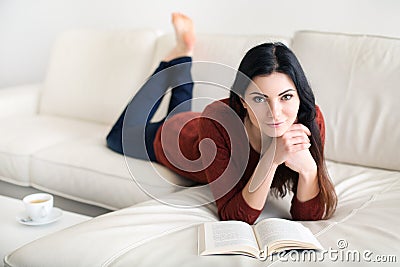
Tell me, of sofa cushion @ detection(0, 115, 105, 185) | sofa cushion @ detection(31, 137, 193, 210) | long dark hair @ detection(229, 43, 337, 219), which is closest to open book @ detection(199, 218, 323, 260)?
long dark hair @ detection(229, 43, 337, 219)

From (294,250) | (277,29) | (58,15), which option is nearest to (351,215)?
(294,250)

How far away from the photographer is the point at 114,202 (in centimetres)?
203

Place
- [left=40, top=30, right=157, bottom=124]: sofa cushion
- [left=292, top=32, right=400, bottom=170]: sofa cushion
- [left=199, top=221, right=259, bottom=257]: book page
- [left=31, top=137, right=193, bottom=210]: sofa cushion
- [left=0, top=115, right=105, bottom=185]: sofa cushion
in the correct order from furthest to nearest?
[left=40, top=30, right=157, bottom=124]: sofa cushion, [left=0, top=115, right=105, bottom=185]: sofa cushion, [left=292, top=32, right=400, bottom=170]: sofa cushion, [left=31, top=137, right=193, bottom=210]: sofa cushion, [left=199, top=221, right=259, bottom=257]: book page

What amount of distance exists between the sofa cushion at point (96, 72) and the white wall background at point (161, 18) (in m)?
0.32

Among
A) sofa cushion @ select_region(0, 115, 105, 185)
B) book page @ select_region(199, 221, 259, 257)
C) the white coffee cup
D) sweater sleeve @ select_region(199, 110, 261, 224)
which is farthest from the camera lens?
sofa cushion @ select_region(0, 115, 105, 185)

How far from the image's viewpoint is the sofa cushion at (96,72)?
272cm

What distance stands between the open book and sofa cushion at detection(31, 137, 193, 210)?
425 millimetres

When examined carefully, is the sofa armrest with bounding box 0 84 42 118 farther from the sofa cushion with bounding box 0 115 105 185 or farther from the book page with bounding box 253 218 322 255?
the book page with bounding box 253 218 322 255

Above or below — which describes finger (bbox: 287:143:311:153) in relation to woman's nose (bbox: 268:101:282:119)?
below

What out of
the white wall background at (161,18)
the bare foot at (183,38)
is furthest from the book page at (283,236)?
the white wall background at (161,18)

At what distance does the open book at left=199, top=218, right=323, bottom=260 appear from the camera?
4.19 feet

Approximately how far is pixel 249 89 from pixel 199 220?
1.23 feet

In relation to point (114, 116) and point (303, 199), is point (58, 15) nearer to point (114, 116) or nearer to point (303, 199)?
point (114, 116)

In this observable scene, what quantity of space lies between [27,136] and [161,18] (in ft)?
3.40
